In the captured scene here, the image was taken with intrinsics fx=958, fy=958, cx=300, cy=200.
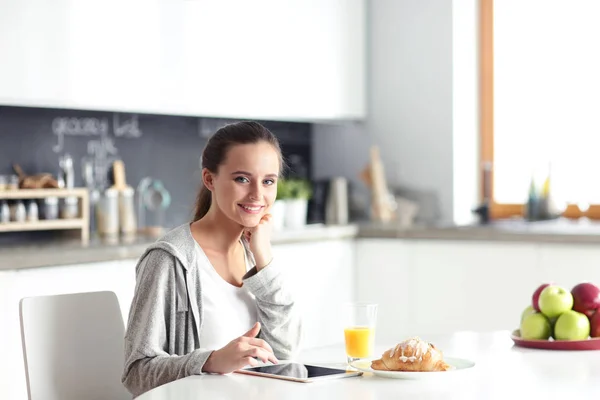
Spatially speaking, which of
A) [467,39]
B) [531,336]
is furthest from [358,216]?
[531,336]

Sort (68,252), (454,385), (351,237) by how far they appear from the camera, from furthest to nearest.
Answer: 1. (351,237)
2. (68,252)
3. (454,385)

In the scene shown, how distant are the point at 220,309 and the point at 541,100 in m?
2.90

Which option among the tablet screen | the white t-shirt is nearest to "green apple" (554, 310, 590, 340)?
the tablet screen

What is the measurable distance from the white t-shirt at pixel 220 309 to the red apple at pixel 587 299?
682 millimetres

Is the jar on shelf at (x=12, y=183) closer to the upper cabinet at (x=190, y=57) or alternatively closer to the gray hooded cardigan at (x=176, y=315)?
the upper cabinet at (x=190, y=57)

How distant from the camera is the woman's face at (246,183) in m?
1.96

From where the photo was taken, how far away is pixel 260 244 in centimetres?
202

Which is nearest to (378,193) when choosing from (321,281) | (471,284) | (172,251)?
(321,281)

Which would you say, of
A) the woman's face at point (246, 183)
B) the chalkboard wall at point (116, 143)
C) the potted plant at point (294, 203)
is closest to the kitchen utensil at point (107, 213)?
the chalkboard wall at point (116, 143)

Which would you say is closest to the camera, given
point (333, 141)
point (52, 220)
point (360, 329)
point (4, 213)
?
point (360, 329)

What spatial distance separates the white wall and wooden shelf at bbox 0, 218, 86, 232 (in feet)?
5.76

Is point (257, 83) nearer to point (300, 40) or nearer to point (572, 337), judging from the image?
point (300, 40)

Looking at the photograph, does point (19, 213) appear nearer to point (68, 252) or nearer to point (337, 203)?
point (68, 252)

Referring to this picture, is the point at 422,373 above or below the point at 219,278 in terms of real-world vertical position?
below
